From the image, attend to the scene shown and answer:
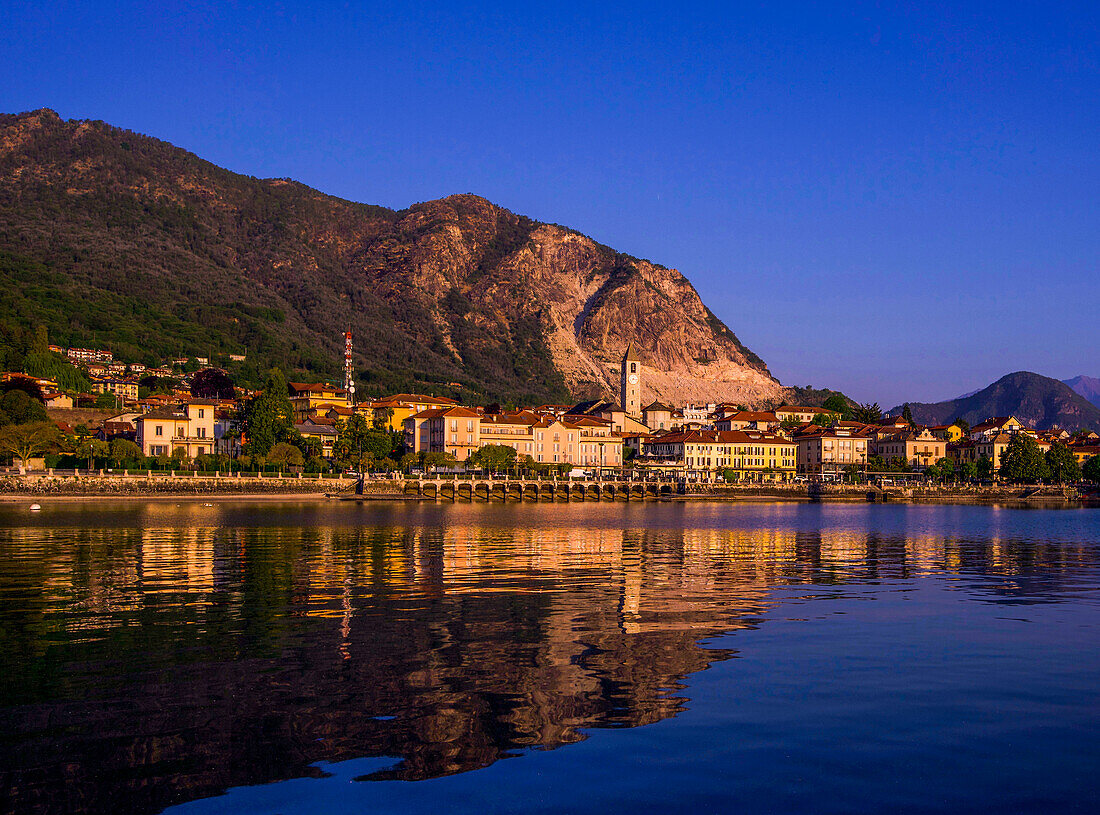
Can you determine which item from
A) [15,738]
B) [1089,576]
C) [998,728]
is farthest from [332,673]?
[1089,576]

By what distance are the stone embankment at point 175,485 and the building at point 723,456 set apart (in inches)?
2250

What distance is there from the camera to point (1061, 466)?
456ft

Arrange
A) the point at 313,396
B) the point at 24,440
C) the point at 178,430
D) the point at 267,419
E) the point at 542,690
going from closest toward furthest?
the point at 542,690 → the point at 24,440 → the point at 267,419 → the point at 178,430 → the point at 313,396

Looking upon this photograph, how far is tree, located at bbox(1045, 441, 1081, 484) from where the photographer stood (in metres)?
139

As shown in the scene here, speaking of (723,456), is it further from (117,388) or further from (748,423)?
(117,388)

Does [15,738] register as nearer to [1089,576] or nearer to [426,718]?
[426,718]

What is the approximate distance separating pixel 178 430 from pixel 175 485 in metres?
24.0

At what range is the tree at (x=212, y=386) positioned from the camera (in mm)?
149250

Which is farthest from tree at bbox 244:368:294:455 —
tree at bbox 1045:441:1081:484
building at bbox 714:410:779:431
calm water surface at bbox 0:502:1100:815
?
tree at bbox 1045:441:1081:484

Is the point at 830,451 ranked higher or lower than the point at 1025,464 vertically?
higher

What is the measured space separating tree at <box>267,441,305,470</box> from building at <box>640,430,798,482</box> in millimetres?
59450

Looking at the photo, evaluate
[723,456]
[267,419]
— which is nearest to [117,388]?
[267,419]

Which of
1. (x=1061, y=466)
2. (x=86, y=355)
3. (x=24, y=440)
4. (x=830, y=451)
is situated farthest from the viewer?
(x=86, y=355)

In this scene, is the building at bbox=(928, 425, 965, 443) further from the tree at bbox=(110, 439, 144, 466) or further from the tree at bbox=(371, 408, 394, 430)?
the tree at bbox=(110, 439, 144, 466)
